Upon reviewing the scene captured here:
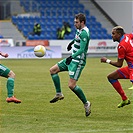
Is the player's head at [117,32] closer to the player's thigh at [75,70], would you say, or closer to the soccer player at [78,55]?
the soccer player at [78,55]

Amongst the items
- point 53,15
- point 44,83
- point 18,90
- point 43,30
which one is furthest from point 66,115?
point 53,15

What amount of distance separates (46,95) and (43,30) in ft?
87.7

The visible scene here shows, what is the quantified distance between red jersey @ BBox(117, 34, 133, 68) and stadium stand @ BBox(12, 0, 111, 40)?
90.4 feet

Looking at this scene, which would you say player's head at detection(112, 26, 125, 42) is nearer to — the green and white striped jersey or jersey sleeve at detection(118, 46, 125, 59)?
jersey sleeve at detection(118, 46, 125, 59)

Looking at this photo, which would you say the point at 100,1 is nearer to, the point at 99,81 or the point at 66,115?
the point at 99,81

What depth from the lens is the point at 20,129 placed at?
797cm

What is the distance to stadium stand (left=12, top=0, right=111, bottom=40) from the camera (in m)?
39.5

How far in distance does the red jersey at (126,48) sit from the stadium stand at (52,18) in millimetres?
27552

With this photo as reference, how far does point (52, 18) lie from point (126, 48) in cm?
3263

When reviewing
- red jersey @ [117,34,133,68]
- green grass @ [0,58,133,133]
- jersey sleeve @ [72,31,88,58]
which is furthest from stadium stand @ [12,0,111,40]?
red jersey @ [117,34,133,68]

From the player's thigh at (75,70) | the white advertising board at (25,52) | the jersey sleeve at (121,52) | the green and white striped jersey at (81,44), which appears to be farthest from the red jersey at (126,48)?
the white advertising board at (25,52)

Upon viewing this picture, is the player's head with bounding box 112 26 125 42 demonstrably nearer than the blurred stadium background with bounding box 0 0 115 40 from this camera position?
Yes

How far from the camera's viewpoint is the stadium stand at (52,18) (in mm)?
39531

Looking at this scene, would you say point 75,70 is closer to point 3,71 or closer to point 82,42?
point 82,42
